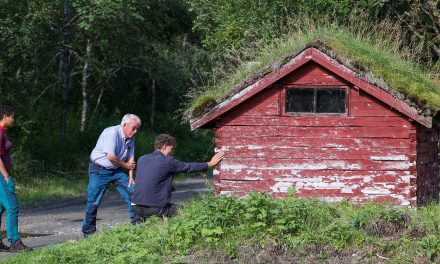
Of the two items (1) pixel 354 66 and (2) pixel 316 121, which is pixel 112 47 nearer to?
(2) pixel 316 121

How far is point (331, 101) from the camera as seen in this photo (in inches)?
603

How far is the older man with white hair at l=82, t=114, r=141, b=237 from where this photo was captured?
13977 mm

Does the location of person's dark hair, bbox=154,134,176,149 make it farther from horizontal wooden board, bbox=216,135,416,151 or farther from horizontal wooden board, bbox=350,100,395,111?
horizontal wooden board, bbox=350,100,395,111

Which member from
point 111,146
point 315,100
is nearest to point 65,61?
point 315,100

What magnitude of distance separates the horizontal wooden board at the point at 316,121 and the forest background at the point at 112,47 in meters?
2.19

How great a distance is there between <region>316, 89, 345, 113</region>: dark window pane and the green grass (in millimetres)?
9476

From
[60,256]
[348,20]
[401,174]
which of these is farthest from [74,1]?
[60,256]

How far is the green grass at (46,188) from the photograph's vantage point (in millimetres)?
23180

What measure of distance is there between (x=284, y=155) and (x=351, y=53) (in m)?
2.05

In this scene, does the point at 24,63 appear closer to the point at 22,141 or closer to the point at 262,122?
the point at 22,141

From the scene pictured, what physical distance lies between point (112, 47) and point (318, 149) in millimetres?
17364

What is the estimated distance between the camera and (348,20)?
24.1 meters

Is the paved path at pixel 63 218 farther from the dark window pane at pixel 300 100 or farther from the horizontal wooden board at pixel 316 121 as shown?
the dark window pane at pixel 300 100

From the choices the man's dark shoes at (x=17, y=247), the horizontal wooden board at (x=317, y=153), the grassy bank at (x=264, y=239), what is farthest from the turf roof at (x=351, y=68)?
the man's dark shoes at (x=17, y=247)
